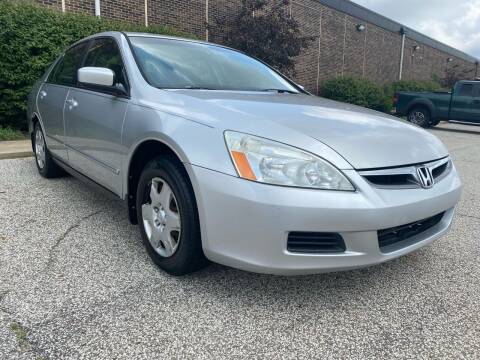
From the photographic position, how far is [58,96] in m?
4.00

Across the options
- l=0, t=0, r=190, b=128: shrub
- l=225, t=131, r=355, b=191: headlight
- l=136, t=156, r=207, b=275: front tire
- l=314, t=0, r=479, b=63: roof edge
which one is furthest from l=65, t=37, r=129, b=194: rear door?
l=314, t=0, r=479, b=63: roof edge

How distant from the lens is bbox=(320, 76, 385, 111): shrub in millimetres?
17656

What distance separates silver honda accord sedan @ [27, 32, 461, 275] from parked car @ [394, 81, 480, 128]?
44.5ft

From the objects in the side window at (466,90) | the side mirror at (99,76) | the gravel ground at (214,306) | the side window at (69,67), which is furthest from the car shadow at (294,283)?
the side window at (466,90)

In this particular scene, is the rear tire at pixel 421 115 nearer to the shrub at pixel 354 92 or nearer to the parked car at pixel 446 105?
the parked car at pixel 446 105

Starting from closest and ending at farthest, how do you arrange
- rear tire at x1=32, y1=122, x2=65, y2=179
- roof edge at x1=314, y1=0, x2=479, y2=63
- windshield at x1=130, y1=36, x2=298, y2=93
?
1. windshield at x1=130, y1=36, x2=298, y2=93
2. rear tire at x1=32, y1=122, x2=65, y2=179
3. roof edge at x1=314, y1=0, x2=479, y2=63

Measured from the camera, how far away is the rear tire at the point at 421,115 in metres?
15.1

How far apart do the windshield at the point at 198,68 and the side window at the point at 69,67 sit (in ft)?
3.05

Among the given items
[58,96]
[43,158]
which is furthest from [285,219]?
[43,158]

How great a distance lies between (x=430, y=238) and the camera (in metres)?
2.42

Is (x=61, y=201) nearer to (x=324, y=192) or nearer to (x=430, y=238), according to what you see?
(x=324, y=192)

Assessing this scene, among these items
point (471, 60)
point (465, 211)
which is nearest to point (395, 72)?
point (471, 60)

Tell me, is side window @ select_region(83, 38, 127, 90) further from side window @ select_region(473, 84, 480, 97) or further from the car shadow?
side window @ select_region(473, 84, 480, 97)

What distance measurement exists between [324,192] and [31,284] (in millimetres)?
1747
